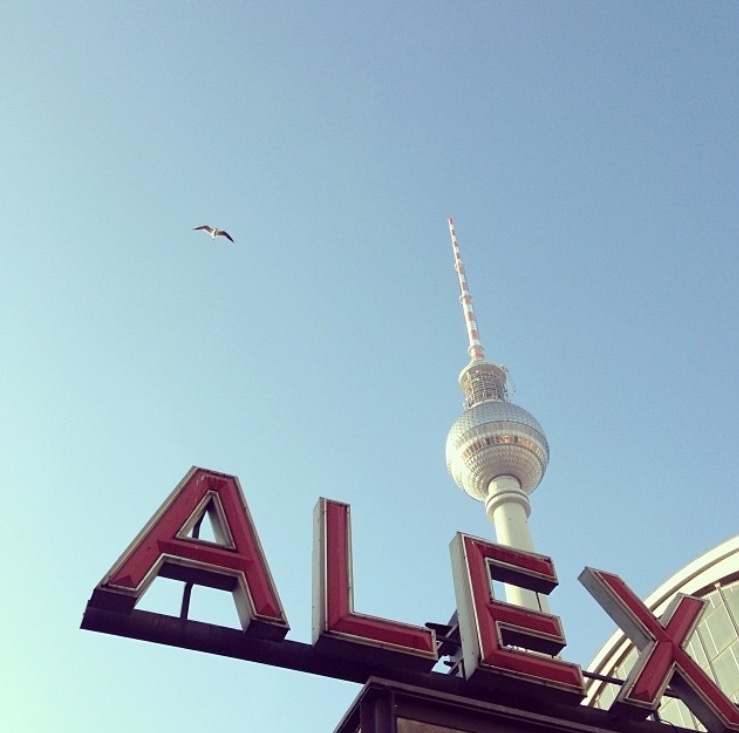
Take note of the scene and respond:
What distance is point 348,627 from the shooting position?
1550cm

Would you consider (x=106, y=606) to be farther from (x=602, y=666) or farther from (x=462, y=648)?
(x=602, y=666)

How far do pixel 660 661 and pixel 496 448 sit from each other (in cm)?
6889

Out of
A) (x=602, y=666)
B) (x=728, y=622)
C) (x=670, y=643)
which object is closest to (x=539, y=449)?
(x=602, y=666)

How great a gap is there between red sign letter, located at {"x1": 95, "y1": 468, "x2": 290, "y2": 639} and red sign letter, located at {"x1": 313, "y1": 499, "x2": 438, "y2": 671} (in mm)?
723

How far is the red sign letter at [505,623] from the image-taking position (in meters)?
15.8

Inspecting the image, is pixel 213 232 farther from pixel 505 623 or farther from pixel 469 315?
pixel 469 315

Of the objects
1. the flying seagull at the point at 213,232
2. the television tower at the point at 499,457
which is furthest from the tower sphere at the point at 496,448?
the flying seagull at the point at 213,232

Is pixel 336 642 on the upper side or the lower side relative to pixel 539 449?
lower

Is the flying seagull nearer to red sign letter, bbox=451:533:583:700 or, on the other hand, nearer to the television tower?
red sign letter, bbox=451:533:583:700

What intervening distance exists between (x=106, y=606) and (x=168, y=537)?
1.58m

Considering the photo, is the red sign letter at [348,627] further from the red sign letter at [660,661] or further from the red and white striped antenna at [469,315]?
the red and white striped antenna at [469,315]

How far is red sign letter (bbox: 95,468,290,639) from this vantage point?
14.7 metres

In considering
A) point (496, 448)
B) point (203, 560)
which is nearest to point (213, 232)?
point (203, 560)

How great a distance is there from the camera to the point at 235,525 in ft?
54.2
